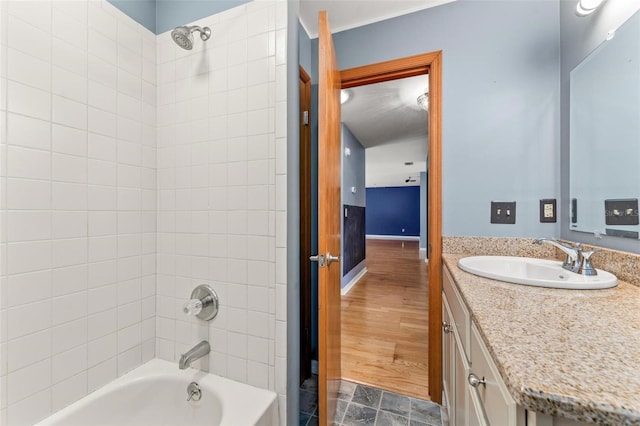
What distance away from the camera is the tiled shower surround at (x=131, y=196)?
3.08ft

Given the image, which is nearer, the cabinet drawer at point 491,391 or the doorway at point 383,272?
the cabinet drawer at point 491,391

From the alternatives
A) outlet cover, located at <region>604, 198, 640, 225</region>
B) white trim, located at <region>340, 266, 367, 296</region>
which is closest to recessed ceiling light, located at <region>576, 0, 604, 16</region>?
outlet cover, located at <region>604, 198, 640, 225</region>

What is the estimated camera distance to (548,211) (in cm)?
139

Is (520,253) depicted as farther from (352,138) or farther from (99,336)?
(352,138)

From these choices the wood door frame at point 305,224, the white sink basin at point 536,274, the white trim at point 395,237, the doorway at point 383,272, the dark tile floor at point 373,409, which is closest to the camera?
the white sink basin at point 536,274

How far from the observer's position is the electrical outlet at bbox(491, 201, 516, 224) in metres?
1.44

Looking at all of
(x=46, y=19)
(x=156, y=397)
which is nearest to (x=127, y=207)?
(x=46, y=19)

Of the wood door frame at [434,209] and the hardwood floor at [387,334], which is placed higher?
the wood door frame at [434,209]

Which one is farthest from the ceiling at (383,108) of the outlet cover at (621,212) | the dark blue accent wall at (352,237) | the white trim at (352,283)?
the white trim at (352,283)

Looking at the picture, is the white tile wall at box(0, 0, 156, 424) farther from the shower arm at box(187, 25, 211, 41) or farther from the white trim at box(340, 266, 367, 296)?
the white trim at box(340, 266, 367, 296)

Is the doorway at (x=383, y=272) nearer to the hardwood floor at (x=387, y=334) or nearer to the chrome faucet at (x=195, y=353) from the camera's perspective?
the hardwood floor at (x=387, y=334)

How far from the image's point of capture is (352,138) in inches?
163

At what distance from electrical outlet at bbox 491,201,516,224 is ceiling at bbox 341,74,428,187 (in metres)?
1.14

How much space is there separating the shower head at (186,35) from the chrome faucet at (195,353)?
1432 mm
